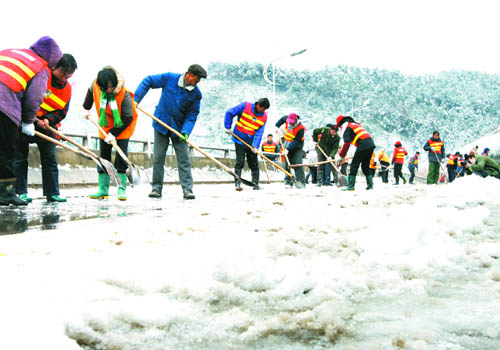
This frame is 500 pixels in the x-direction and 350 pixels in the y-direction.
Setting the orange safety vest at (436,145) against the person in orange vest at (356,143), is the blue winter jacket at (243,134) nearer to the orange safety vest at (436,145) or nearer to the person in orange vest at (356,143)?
the person in orange vest at (356,143)

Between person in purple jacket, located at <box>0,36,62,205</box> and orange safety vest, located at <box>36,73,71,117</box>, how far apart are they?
67 centimetres

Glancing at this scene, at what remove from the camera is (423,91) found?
227 ft

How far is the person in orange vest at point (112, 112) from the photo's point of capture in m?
5.32

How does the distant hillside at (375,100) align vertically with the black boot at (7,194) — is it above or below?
above

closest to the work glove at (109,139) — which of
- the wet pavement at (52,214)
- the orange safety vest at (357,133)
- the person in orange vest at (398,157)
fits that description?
the wet pavement at (52,214)

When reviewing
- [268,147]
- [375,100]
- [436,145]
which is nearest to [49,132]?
[268,147]

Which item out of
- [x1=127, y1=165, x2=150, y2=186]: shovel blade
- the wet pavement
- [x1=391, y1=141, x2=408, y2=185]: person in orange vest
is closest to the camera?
the wet pavement

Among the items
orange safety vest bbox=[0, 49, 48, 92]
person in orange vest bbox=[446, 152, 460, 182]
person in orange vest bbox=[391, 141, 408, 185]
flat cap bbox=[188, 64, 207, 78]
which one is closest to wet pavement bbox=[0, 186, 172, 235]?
orange safety vest bbox=[0, 49, 48, 92]

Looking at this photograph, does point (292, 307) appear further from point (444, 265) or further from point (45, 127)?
point (45, 127)

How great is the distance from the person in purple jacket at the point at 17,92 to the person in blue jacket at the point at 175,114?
6.11 ft

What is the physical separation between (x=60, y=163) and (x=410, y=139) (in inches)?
2356

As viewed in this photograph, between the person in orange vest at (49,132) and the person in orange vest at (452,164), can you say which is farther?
the person in orange vest at (452,164)

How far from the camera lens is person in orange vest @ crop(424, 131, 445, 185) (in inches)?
535

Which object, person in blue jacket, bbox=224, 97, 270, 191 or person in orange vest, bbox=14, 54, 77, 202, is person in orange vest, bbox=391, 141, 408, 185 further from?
person in orange vest, bbox=14, 54, 77, 202
